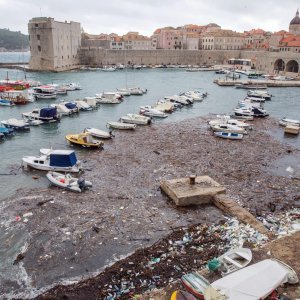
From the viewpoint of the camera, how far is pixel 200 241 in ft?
41.9

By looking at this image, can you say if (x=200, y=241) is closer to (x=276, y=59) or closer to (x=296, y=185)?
(x=296, y=185)

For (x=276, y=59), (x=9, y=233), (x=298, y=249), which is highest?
(x=276, y=59)

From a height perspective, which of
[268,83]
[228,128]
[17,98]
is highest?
[268,83]

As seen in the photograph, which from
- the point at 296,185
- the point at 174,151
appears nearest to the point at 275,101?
the point at 174,151

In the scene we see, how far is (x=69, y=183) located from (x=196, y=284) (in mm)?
10447

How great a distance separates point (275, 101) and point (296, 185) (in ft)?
114

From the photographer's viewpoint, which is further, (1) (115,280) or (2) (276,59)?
(2) (276,59)

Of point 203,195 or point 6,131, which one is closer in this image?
point 203,195

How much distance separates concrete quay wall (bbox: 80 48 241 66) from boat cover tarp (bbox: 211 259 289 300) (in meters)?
111

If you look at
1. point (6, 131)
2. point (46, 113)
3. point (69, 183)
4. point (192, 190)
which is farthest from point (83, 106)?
point (192, 190)

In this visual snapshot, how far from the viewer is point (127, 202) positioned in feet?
53.8

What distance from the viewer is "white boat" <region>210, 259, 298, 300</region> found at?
856 centimetres

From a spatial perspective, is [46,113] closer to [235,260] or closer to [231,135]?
[231,135]

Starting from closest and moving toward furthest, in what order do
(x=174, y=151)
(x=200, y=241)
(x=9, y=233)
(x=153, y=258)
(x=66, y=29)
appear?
(x=153, y=258)
(x=200, y=241)
(x=9, y=233)
(x=174, y=151)
(x=66, y=29)
